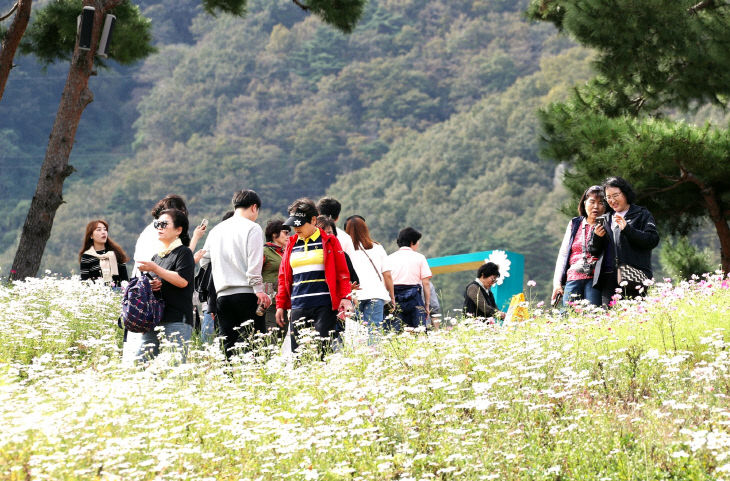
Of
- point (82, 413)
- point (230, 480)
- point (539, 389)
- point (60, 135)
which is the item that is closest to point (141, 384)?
point (82, 413)

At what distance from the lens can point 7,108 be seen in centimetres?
7406

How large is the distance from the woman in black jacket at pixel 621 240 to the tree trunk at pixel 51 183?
6.92 metres

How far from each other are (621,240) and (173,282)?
11.5ft

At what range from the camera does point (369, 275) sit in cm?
781

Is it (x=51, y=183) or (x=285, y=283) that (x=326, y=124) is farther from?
(x=285, y=283)

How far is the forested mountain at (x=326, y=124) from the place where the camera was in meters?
62.1

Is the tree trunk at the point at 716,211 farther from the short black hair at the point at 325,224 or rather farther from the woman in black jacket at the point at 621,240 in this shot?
the short black hair at the point at 325,224

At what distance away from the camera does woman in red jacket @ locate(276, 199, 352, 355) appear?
266 inches

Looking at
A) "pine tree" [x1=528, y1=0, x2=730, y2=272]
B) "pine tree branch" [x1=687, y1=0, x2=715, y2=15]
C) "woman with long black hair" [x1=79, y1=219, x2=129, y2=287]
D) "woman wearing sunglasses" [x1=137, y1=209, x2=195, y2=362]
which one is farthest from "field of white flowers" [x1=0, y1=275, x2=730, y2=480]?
"pine tree branch" [x1=687, y1=0, x2=715, y2=15]

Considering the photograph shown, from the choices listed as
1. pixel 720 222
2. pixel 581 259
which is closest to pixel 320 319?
pixel 581 259

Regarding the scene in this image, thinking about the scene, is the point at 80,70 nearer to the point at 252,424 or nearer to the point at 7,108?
the point at 252,424

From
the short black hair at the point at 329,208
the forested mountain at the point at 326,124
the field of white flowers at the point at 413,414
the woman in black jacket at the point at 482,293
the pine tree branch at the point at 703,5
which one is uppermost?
the forested mountain at the point at 326,124

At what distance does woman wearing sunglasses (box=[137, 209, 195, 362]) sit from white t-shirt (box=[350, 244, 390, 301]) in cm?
164

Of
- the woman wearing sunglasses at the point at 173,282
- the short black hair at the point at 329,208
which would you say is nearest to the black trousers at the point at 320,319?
the woman wearing sunglasses at the point at 173,282
